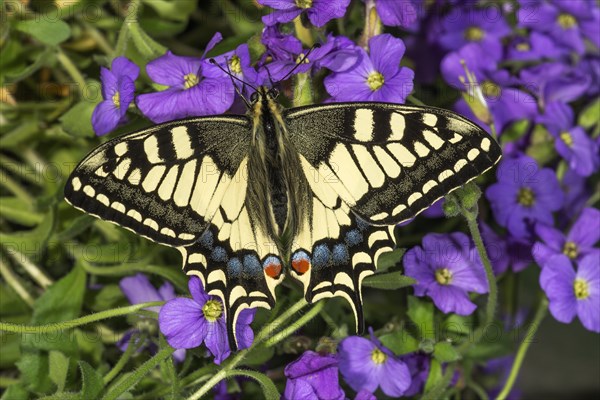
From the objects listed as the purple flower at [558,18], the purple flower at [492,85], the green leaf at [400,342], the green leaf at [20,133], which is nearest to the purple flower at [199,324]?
the green leaf at [400,342]

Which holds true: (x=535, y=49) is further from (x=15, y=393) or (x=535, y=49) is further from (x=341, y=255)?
(x=15, y=393)

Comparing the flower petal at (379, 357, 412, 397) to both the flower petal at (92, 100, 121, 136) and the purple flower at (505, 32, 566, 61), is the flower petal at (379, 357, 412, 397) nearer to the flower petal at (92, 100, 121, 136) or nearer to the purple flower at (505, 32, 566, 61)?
the flower petal at (92, 100, 121, 136)

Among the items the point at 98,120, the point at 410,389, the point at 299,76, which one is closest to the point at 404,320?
the point at 410,389

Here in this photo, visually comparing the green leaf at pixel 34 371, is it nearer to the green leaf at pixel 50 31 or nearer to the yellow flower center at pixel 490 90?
the green leaf at pixel 50 31

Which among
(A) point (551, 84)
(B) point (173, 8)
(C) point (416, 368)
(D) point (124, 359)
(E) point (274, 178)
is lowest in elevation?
(C) point (416, 368)

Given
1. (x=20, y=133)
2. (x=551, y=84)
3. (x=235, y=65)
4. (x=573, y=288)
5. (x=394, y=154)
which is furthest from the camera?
(x=551, y=84)

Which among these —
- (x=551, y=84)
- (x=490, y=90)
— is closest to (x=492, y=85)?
(x=490, y=90)
